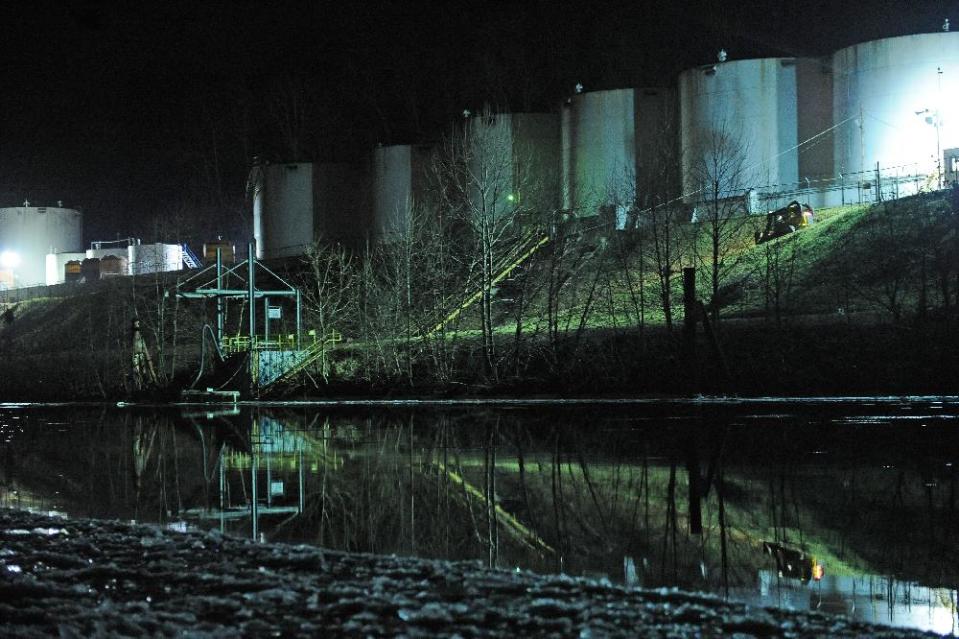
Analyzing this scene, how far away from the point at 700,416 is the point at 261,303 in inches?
1583

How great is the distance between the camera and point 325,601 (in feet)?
21.9

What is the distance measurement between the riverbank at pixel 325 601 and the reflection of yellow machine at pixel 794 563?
1159 millimetres

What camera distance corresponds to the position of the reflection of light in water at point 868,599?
6.33 metres

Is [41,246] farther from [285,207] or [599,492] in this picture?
[599,492]

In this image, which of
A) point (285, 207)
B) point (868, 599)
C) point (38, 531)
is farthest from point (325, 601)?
point (285, 207)

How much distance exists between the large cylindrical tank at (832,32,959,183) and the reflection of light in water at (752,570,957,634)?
41.4 metres

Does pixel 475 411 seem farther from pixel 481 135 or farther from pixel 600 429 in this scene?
pixel 481 135

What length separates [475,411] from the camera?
26125mm

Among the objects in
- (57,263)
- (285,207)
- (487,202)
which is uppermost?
(285,207)

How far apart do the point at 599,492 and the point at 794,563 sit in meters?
3.97

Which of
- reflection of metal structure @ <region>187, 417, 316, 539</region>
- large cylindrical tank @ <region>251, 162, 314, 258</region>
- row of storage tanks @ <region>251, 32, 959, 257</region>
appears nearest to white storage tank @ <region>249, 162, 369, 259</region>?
large cylindrical tank @ <region>251, 162, 314, 258</region>

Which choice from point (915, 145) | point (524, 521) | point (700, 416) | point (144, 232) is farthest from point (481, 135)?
point (144, 232)

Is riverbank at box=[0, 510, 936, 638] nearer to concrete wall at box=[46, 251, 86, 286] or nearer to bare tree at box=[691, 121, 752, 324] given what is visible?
bare tree at box=[691, 121, 752, 324]

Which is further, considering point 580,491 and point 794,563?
point 580,491
